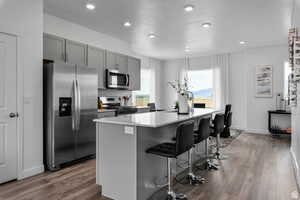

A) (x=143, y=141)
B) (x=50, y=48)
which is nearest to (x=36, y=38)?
(x=50, y=48)

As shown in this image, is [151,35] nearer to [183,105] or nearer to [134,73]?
[134,73]

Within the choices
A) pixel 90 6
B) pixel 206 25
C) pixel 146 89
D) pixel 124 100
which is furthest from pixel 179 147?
pixel 146 89

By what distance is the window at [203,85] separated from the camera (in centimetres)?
775

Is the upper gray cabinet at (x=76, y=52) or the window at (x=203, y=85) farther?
the window at (x=203, y=85)

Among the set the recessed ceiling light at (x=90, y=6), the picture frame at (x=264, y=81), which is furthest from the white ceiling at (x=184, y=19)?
the picture frame at (x=264, y=81)

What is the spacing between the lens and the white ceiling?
3467mm

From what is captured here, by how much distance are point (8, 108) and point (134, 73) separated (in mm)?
3650

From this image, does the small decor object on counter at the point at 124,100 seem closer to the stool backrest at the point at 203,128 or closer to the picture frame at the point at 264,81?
the stool backrest at the point at 203,128

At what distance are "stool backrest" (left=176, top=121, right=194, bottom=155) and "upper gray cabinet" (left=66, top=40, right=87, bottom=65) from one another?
2.99 m

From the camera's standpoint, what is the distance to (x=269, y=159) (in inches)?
157

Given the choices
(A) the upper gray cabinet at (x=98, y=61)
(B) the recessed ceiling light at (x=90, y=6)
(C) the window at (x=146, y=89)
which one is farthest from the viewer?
(C) the window at (x=146, y=89)

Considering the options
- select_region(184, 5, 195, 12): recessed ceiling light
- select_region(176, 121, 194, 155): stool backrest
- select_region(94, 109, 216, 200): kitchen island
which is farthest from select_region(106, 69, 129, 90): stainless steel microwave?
select_region(176, 121, 194, 155): stool backrest

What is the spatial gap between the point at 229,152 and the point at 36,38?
4.49m

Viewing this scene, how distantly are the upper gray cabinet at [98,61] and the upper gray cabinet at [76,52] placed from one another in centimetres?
13
